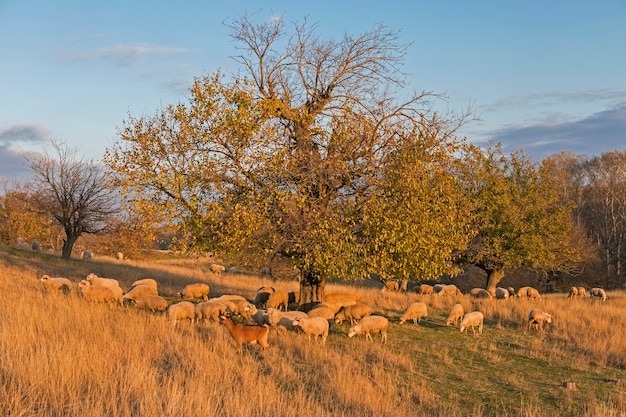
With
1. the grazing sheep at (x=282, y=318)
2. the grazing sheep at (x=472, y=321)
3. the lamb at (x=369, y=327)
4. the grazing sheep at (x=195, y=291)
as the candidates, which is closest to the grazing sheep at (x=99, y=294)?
the grazing sheep at (x=195, y=291)

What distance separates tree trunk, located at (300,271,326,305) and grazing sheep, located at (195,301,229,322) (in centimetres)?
392

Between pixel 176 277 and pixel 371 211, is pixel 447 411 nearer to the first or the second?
pixel 371 211

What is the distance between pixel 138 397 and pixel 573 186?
62810 mm

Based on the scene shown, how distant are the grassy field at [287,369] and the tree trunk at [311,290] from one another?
8.98ft

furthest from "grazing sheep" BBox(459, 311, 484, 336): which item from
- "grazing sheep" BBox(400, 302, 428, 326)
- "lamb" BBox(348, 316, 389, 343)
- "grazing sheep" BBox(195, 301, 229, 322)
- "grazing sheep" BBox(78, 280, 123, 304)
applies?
"grazing sheep" BBox(78, 280, 123, 304)

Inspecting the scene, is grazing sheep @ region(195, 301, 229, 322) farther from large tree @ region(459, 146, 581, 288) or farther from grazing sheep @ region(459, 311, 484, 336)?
large tree @ region(459, 146, 581, 288)

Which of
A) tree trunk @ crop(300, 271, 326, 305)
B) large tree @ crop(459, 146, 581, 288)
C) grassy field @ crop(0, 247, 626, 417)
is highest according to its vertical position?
large tree @ crop(459, 146, 581, 288)

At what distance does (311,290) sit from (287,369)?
9192mm

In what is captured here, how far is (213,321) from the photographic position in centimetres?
1567

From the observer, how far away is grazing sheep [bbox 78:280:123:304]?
55.3 feet

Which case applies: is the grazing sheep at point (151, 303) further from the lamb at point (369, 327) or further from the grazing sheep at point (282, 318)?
the lamb at point (369, 327)

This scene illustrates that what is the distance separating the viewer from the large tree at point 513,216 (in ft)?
108

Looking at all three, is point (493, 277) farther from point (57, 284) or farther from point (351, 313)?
point (57, 284)

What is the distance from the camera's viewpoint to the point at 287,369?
10211 mm
